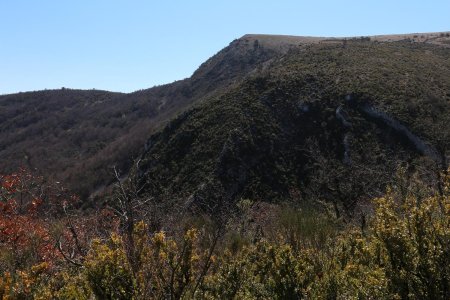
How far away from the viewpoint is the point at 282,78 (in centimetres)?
7225

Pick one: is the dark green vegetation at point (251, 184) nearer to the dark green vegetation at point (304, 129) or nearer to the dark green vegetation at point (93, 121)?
the dark green vegetation at point (304, 129)

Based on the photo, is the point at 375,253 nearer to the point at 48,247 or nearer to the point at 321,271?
the point at 321,271

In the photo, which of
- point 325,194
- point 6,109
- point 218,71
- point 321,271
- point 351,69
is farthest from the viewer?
point 6,109

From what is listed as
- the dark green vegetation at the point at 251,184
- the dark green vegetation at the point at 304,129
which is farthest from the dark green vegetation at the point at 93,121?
the dark green vegetation at the point at 304,129

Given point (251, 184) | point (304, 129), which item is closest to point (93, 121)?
point (304, 129)

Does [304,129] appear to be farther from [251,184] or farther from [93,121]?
[93,121]

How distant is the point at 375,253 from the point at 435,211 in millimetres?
1885

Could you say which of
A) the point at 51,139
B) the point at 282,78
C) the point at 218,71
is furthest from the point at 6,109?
the point at 282,78

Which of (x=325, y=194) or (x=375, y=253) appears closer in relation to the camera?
(x=375, y=253)

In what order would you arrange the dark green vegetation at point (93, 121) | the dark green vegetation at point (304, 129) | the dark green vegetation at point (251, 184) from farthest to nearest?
the dark green vegetation at point (93, 121)
the dark green vegetation at point (304, 129)
the dark green vegetation at point (251, 184)

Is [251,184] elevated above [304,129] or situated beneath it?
situated beneath

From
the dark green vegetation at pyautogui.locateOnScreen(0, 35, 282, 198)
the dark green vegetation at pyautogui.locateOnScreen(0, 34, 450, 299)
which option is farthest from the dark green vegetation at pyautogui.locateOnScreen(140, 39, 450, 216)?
the dark green vegetation at pyautogui.locateOnScreen(0, 35, 282, 198)

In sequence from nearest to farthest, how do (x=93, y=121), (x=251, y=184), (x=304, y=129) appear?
(x=251, y=184)
(x=304, y=129)
(x=93, y=121)

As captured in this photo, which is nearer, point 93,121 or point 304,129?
point 304,129
